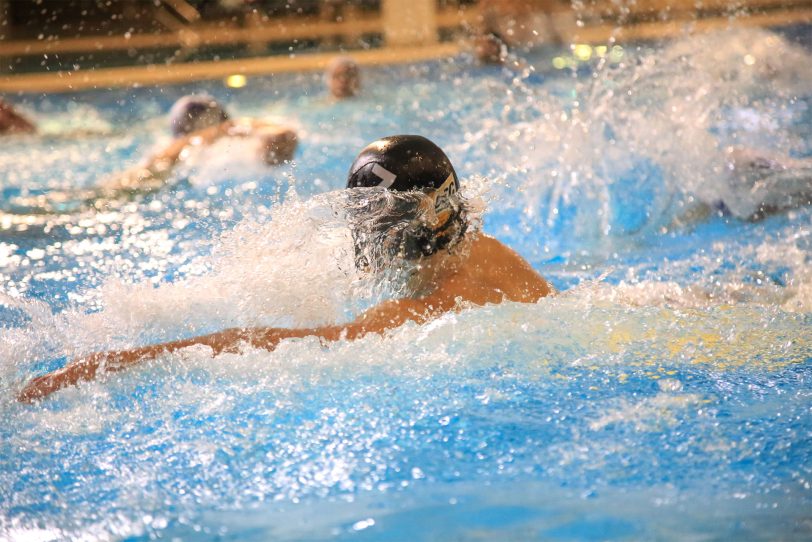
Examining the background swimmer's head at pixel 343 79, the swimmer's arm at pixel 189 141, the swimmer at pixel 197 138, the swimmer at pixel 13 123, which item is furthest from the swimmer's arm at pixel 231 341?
the background swimmer's head at pixel 343 79

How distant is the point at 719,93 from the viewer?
5695mm

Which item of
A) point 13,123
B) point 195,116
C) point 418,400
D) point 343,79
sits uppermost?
point 343,79

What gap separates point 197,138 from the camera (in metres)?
5.91

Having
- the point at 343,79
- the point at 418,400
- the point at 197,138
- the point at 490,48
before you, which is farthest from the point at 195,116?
the point at 490,48

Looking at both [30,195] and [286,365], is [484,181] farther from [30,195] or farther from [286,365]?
[30,195]

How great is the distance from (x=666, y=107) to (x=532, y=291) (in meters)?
2.67

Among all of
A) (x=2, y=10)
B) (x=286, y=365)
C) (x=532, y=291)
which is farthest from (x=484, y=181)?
(x=2, y=10)

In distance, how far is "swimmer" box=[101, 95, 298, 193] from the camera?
5734mm

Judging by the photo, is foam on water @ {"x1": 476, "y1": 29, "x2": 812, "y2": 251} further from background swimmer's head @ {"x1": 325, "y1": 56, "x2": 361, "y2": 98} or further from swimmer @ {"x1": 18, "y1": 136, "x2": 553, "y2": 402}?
background swimmer's head @ {"x1": 325, "y1": 56, "x2": 361, "y2": 98}

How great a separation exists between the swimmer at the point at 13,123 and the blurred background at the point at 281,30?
95.4 inches

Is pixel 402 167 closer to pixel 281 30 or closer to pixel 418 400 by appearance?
pixel 418 400

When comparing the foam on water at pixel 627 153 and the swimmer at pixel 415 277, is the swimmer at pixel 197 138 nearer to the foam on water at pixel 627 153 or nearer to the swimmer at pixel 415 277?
the foam on water at pixel 627 153

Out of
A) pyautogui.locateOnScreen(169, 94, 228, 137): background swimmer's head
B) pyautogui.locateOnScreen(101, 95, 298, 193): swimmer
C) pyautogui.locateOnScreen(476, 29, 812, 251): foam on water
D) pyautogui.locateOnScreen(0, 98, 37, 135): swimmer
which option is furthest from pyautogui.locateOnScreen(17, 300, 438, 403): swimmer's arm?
pyautogui.locateOnScreen(0, 98, 37, 135): swimmer

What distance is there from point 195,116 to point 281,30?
22.5ft
